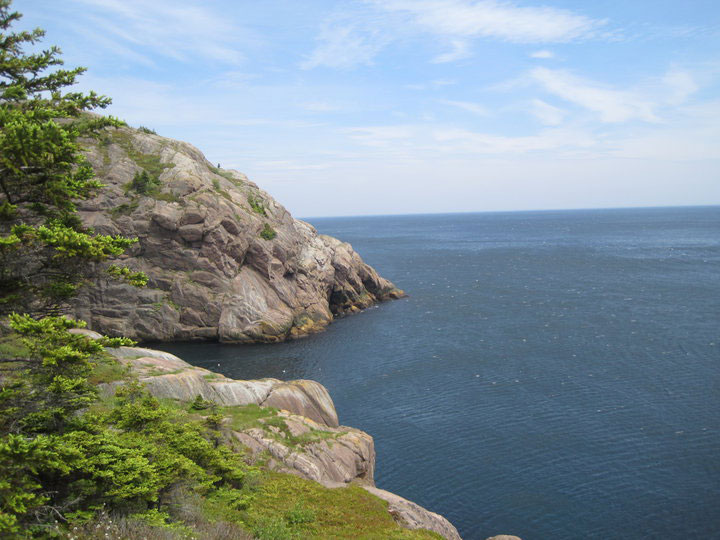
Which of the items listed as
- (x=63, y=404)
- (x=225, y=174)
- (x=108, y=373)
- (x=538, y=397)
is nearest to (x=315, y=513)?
(x=63, y=404)

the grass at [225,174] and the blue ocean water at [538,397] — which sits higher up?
the grass at [225,174]

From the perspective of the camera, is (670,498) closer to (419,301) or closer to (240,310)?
(240,310)

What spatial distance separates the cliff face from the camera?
71.7m

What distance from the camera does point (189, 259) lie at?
246 feet

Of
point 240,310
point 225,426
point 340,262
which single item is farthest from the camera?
point 340,262

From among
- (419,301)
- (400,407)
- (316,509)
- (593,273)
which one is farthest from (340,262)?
(316,509)

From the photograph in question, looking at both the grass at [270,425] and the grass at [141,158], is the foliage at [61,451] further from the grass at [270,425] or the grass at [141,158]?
the grass at [141,158]

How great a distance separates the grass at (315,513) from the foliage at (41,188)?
11244mm

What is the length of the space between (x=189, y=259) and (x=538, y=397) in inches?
2019

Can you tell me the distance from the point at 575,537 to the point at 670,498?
8500mm

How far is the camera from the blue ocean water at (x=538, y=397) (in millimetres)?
34562

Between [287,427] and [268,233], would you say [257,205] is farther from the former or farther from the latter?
[287,427]

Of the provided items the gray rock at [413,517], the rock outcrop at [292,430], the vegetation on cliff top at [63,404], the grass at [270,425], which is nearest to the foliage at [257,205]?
the rock outcrop at [292,430]

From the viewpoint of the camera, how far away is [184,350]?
2714 inches
